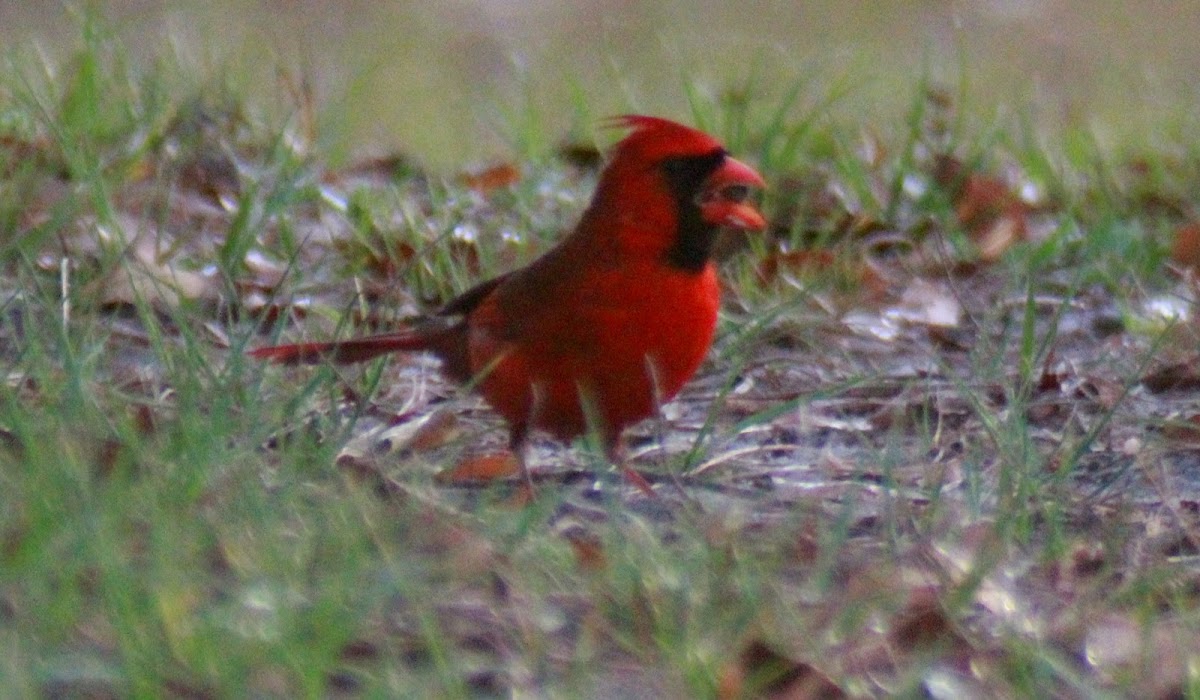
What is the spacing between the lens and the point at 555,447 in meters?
3.44

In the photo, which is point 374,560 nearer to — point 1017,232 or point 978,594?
point 978,594

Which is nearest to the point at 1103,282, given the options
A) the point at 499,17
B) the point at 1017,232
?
the point at 1017,232

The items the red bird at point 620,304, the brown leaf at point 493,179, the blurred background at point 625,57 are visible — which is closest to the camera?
the red bird at point 620,304

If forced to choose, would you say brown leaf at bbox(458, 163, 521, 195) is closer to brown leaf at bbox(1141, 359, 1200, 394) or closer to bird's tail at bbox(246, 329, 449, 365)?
bird's tail at bbox(246, 329, 449, 365)

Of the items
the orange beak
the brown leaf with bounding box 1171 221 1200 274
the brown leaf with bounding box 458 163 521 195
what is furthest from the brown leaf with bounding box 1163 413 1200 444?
the brown leaf with bounding box 458 163 521 195

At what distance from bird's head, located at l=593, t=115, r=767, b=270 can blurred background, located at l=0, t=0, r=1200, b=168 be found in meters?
1.41

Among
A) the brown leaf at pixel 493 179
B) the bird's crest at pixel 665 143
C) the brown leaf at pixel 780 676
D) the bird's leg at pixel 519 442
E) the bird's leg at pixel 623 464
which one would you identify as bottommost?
the brown leaf at pixel 493 179

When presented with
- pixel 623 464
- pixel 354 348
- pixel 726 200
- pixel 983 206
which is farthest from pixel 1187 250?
pixel 354 348

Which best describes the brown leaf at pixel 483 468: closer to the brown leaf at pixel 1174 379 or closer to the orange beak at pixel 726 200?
the orange beak at pixel 726 200

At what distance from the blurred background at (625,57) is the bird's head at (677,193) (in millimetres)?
1411

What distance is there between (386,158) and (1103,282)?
183 centimetres

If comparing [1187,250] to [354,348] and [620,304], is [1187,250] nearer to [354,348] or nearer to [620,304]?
[620,304]

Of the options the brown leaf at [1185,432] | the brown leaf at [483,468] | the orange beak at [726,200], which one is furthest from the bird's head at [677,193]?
the brown leaf at [1185,432]

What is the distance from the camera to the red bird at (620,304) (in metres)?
3.00
